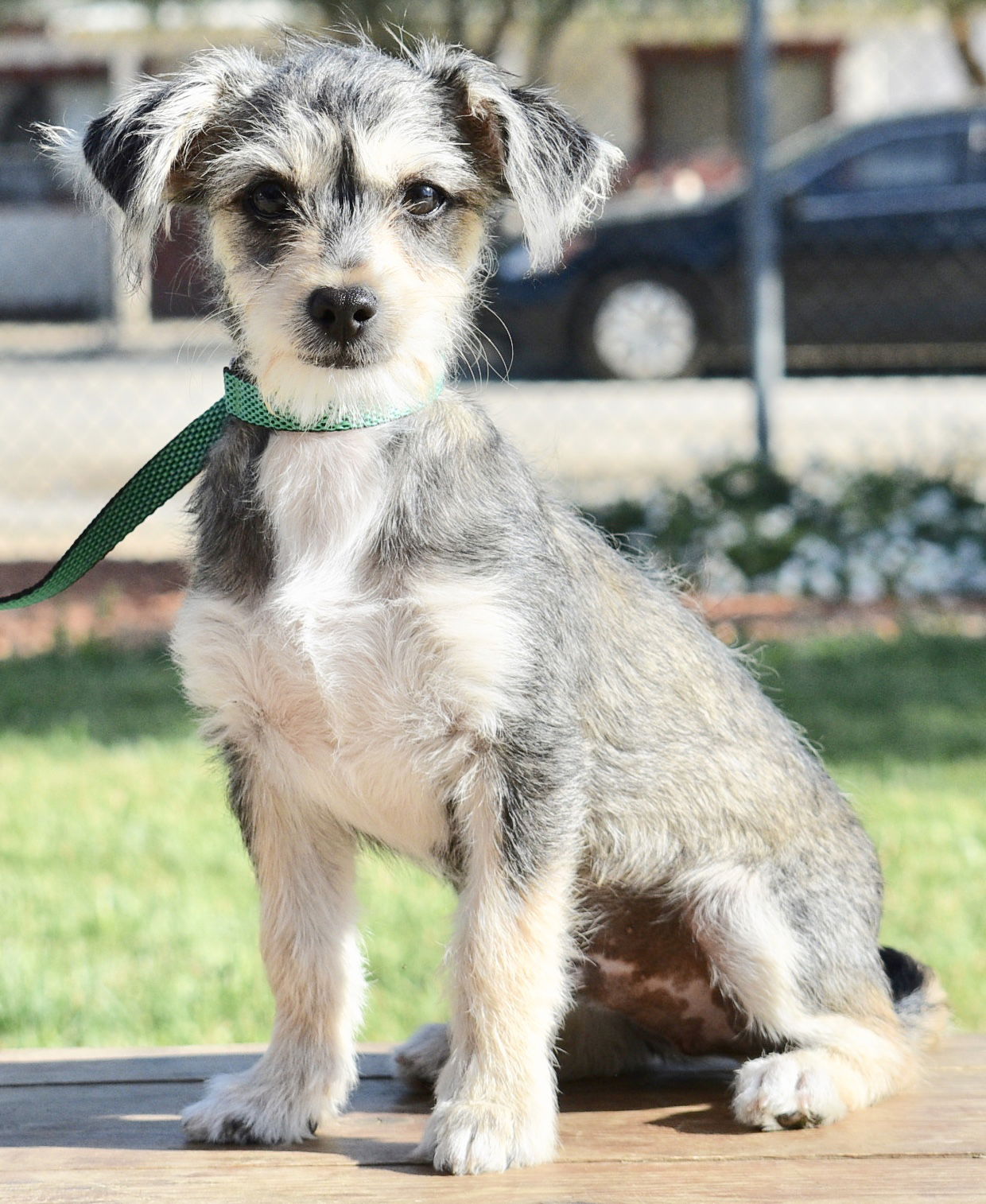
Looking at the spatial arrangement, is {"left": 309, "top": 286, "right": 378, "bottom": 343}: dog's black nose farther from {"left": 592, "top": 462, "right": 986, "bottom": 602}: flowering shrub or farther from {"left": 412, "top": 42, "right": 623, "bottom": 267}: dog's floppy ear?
{"left": 592, "top": 462, "right": 986, "bottom": 602}: flowering shrub

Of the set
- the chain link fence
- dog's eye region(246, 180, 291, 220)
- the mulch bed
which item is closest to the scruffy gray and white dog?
dog's eye region(246, 180, 291, 220)

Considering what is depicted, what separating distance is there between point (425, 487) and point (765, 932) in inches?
41.5

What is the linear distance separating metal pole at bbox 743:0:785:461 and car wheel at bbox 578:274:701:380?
3971mm

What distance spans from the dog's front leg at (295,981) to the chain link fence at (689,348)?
22.6ft

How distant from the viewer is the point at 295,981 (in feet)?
10.2

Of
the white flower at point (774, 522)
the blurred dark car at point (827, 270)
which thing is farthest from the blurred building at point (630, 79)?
the white flower at point (774, 522)

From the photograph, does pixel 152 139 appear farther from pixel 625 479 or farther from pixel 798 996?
pixel 625 479

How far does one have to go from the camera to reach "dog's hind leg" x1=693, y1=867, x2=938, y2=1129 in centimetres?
304

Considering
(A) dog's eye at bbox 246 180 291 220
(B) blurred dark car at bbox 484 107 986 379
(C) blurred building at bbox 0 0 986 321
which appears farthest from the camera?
(C) blurred building at bbox 0 0 986 321

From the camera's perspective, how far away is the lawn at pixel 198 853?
4539mm

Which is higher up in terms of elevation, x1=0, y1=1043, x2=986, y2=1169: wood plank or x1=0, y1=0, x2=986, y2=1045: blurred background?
x1=0, y1=0, x2=986, y2=1045: blurred background

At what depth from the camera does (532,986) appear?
9.32 feet

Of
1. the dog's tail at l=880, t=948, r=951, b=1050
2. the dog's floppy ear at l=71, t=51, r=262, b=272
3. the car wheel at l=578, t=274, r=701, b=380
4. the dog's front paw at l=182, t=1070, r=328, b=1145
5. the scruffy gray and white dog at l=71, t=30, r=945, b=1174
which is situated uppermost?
the car wheel at l=578, t=274, r=701, b=380

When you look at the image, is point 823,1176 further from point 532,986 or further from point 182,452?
point 182,452
